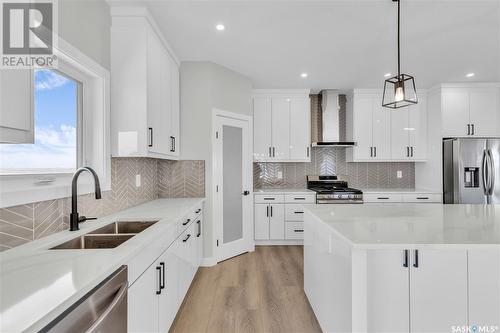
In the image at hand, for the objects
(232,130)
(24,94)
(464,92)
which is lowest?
(24,94)

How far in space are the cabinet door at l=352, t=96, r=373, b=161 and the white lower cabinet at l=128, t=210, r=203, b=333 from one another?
3178 millimetres

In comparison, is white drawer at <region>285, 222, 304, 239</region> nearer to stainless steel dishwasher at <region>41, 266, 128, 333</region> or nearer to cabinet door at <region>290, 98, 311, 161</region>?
cabinet door at <region>290, 98, 311, 161</region>

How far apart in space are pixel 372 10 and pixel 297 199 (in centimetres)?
272

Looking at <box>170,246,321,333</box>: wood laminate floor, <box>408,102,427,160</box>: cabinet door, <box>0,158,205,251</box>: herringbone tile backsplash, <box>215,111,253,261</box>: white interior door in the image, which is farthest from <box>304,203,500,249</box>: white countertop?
<box>408,102,427,160</box>: cabinet door

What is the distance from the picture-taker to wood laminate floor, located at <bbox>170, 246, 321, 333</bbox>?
206 centimetres

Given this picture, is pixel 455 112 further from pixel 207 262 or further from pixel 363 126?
pixel 207 262

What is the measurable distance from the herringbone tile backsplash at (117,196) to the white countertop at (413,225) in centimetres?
169

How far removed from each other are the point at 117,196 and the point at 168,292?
3.19ft

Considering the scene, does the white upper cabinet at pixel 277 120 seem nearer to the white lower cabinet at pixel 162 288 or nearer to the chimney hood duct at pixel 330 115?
the chimney hood duct at pixel 330 115

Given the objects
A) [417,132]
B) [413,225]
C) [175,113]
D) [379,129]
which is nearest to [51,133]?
[175,113]

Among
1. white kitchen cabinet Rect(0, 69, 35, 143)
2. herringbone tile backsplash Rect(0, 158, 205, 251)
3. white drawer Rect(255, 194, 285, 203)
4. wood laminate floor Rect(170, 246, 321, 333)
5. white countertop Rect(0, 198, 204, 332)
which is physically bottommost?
wood laminate floor Rect(170, 246, 321, 333)

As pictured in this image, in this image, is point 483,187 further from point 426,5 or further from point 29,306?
point 29,306

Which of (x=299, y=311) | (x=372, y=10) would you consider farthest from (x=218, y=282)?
(x=372, y=10)

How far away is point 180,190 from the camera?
3.29m
